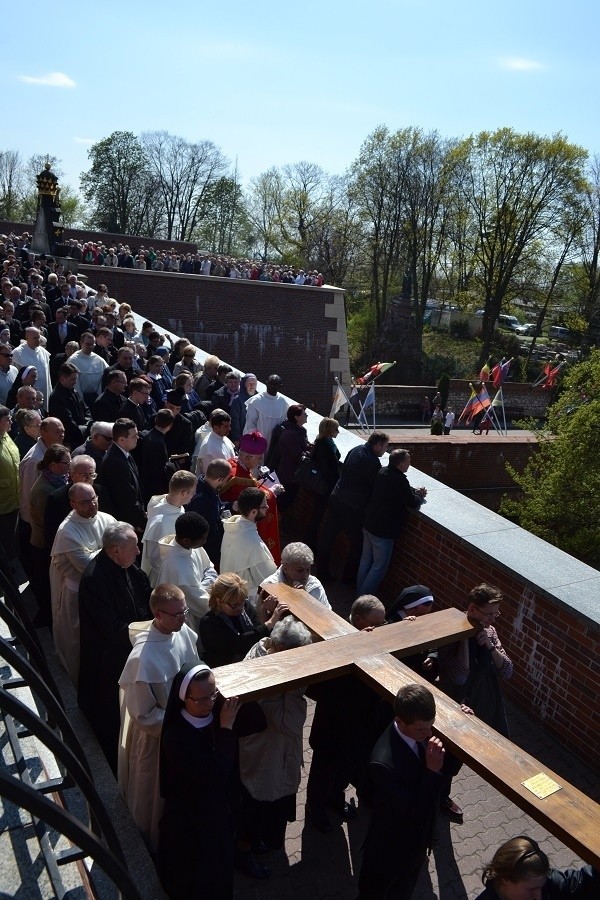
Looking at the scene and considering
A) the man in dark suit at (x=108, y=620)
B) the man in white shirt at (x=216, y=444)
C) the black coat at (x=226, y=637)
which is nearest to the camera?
the black coat at (x=226, y=637)

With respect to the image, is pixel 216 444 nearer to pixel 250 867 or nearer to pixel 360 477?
pixel 360 477

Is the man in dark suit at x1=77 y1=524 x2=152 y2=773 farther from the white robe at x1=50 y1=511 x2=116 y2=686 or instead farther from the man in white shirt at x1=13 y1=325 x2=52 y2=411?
the man in white shirt at x1=13 y1=325 x2=52 y2=411

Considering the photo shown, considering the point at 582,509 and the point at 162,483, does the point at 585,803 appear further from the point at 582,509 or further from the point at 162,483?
the point at 582,509

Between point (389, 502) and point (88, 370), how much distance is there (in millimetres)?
4242

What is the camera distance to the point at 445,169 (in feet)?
145

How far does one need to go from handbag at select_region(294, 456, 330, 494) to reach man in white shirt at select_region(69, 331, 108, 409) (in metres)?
2.88

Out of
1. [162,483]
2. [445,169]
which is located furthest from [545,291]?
[162,483]

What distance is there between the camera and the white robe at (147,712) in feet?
10.8

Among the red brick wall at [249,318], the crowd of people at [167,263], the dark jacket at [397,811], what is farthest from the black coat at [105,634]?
the red brick wall at [249,318]

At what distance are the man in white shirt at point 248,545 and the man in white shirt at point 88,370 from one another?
4.11 m

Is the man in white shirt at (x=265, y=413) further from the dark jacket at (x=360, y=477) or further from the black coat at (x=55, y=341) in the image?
the black coat at (x=55, y=341)

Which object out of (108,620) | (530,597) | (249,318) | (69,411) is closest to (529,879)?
(108,620)

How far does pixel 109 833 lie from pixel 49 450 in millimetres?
2956

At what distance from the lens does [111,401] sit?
6918mm
